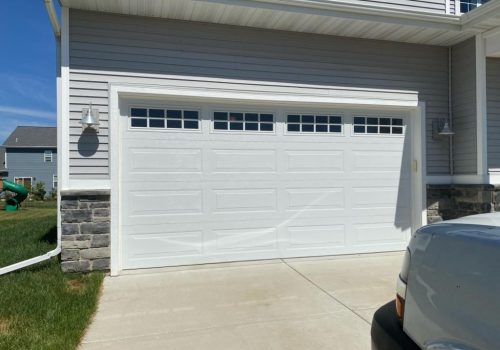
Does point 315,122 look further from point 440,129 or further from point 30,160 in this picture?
point 30,160

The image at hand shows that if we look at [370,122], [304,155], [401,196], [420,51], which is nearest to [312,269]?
[304,155]

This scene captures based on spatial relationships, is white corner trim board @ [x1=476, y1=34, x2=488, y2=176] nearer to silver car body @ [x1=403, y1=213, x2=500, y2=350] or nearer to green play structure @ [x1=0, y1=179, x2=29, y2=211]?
silver car body @ [x1=403, y1=213, x2=500, y2=350]

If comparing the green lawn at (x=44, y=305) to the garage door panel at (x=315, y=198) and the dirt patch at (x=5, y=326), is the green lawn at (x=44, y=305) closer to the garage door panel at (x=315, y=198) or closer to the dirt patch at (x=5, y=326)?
the dirt patch at (x=5, y=326)

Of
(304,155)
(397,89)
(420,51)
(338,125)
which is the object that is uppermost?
(420,51)

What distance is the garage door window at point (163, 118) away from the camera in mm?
5512

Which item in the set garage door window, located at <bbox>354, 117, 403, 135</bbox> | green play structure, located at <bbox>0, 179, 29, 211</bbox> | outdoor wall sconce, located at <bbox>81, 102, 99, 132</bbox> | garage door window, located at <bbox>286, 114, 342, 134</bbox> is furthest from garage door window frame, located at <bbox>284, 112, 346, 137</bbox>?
green play structure, located at <bbox>0, 179, 29, 211</bbox>

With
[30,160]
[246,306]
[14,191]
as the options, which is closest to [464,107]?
[246,306]

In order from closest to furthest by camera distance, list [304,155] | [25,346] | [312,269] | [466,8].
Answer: [25,346], [312,269], [304,155], [466,8]

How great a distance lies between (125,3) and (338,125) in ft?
11.5

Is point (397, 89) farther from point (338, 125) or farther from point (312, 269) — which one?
point (312, 269)

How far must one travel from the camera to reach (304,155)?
6.10 m

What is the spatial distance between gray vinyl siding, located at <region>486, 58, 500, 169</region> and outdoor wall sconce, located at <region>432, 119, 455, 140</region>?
1.89 feet

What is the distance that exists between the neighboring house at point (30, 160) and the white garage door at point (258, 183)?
1135 inches

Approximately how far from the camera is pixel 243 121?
5910 millimetres
